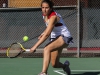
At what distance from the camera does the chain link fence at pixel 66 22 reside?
448 inches

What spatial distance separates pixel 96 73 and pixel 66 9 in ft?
12.8

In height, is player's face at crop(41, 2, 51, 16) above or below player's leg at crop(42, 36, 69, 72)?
above

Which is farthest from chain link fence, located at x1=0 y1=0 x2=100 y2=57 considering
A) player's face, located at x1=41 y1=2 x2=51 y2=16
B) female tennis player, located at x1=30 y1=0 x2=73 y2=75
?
player's face, located at x1=41 y1=2 x2=51 y2=16

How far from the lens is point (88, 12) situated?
11.5 m

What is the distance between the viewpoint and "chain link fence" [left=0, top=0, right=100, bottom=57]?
11.4 meters

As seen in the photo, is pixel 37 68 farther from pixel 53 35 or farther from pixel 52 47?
pixel 52 47

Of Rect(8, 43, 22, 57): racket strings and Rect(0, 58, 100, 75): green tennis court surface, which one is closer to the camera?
Rect(8, 43, 22, 57): racket strings

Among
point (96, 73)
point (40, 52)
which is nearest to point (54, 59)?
point (96, 73)

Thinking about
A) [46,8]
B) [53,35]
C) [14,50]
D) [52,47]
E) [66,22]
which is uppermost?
[46,8]

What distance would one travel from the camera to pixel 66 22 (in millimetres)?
11461

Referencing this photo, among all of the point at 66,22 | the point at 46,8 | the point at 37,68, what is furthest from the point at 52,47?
the point at 66,22

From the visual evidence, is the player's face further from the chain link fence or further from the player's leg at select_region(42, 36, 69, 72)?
the chain link fence

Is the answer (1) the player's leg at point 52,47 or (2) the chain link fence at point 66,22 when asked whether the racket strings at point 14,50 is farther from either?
(2) the chain link fence at point 66,22

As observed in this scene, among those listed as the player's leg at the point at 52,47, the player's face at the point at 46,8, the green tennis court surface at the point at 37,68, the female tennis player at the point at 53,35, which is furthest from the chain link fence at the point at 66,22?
the player's face at the point at 46,8
